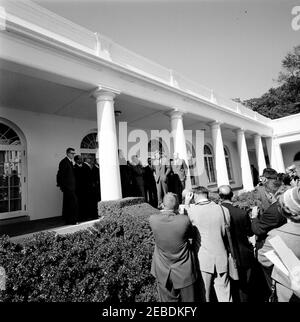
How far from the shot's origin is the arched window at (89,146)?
10023 mm

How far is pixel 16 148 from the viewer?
7930 millimetres

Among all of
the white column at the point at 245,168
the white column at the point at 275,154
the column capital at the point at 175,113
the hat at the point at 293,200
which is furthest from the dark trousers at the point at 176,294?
the white column at the point at 275,154

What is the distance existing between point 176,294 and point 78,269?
157cm

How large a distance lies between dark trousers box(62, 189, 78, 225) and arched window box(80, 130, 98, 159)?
153 inches

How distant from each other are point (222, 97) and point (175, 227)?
12.6 m

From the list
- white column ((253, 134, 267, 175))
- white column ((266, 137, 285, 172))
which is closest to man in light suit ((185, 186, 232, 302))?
white column ((253, 134, 267, 175))

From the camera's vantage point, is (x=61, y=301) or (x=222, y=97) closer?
(x=61, y=301)

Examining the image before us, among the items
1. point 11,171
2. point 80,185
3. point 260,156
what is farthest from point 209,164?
point 11,171

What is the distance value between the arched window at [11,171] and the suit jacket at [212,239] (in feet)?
24.3

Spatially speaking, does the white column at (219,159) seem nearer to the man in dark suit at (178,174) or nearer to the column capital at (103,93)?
the man in dark suit at (178,174)

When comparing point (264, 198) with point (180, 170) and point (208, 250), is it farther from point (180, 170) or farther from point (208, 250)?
point (180, 170)

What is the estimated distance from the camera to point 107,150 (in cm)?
641
